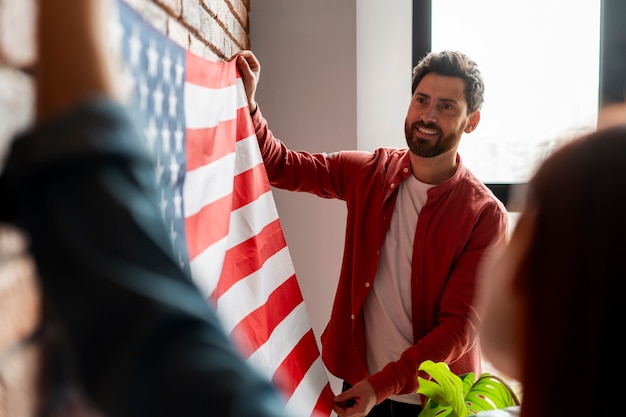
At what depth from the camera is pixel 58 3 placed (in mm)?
342

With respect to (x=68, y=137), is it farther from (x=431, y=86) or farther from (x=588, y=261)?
(x=431, y=86)

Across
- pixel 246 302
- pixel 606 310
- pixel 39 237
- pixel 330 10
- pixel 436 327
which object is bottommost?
pixel 436 327

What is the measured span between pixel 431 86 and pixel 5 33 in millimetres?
1689

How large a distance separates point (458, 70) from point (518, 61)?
117cm

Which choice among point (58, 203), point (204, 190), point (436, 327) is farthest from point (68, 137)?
point (436, 327)

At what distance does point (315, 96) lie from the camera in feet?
8.63

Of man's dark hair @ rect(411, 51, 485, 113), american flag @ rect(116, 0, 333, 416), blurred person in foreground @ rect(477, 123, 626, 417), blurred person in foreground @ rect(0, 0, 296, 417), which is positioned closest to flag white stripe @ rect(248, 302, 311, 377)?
american flag @ rect(116, 0, 333, 416)

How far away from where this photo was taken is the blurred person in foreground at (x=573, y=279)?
0.54 m

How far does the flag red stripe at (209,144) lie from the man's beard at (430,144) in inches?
33.7

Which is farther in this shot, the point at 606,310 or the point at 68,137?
the point at 606,310

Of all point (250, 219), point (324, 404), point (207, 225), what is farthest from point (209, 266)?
point (324, 404)

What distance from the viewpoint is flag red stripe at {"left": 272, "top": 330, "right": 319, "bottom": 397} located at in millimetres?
1330

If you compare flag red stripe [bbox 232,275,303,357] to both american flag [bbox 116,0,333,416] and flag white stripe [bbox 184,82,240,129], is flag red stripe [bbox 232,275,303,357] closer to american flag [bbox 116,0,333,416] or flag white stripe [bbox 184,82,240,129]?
american flag [bbox 116,0,333,416]

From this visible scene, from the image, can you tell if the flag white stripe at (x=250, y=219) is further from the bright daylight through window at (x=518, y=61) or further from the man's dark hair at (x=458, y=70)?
the bright daylight through window at (x=518, y=61)
